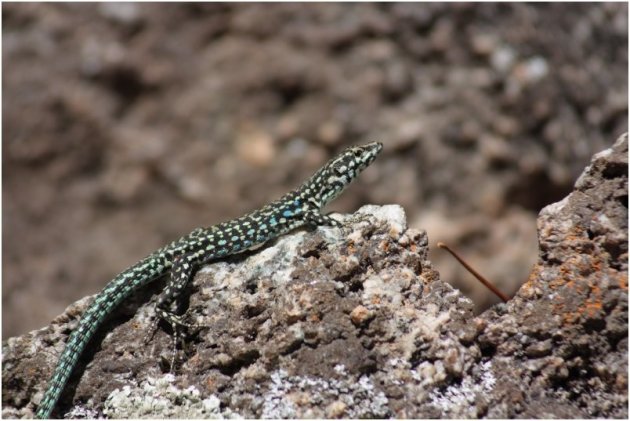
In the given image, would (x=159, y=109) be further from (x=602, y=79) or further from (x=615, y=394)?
(x=615, y=394)

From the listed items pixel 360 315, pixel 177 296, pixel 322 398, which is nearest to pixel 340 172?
pixel 177 296

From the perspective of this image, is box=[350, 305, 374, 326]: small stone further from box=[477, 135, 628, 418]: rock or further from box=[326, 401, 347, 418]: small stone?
box=[477, 135, 628, 418]: rock

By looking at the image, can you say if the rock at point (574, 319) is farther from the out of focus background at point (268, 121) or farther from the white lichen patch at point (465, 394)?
the out of focus background at point (268, 121)

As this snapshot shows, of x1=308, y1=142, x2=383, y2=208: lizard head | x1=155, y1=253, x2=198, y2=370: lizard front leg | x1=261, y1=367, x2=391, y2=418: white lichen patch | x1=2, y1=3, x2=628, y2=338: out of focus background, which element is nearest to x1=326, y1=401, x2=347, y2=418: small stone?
x1=261, y1=367, x2=391, y2=418: white lichen patch

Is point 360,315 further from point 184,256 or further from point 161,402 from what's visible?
point 184,256

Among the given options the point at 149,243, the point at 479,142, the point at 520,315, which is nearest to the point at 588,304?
the point at 520,315

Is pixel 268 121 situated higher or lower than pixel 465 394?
higher
